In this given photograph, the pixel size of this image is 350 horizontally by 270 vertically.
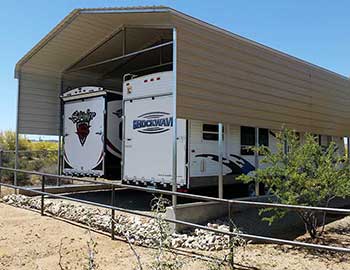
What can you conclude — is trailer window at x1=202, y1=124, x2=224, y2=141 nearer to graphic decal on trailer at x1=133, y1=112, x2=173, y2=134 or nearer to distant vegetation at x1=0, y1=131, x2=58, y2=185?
graphic decal on trailer at x1=133, y1=112, x2=173, y2=134

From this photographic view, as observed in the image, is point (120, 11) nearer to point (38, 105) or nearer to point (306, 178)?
point (38, 105)

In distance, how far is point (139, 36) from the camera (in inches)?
403

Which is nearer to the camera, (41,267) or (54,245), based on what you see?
(41,267)

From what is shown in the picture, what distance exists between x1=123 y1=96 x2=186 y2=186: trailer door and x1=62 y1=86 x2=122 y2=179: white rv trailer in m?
1.04

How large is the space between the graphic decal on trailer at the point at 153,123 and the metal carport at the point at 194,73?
1.09 m

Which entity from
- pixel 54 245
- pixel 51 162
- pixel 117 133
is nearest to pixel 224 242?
pixel 54 245

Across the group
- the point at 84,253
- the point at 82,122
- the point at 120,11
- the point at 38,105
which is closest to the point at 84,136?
the point at 82,122

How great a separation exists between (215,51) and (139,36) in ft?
9.81

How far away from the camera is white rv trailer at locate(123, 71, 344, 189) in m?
8.24

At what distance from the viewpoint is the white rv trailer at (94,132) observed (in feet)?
33.3

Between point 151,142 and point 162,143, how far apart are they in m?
0.36

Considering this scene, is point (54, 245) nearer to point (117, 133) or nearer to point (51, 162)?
point (117, 133)

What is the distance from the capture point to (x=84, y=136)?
1077 cm

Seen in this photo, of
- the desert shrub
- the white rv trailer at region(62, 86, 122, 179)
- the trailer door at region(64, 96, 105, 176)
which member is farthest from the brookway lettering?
the desert shrub
